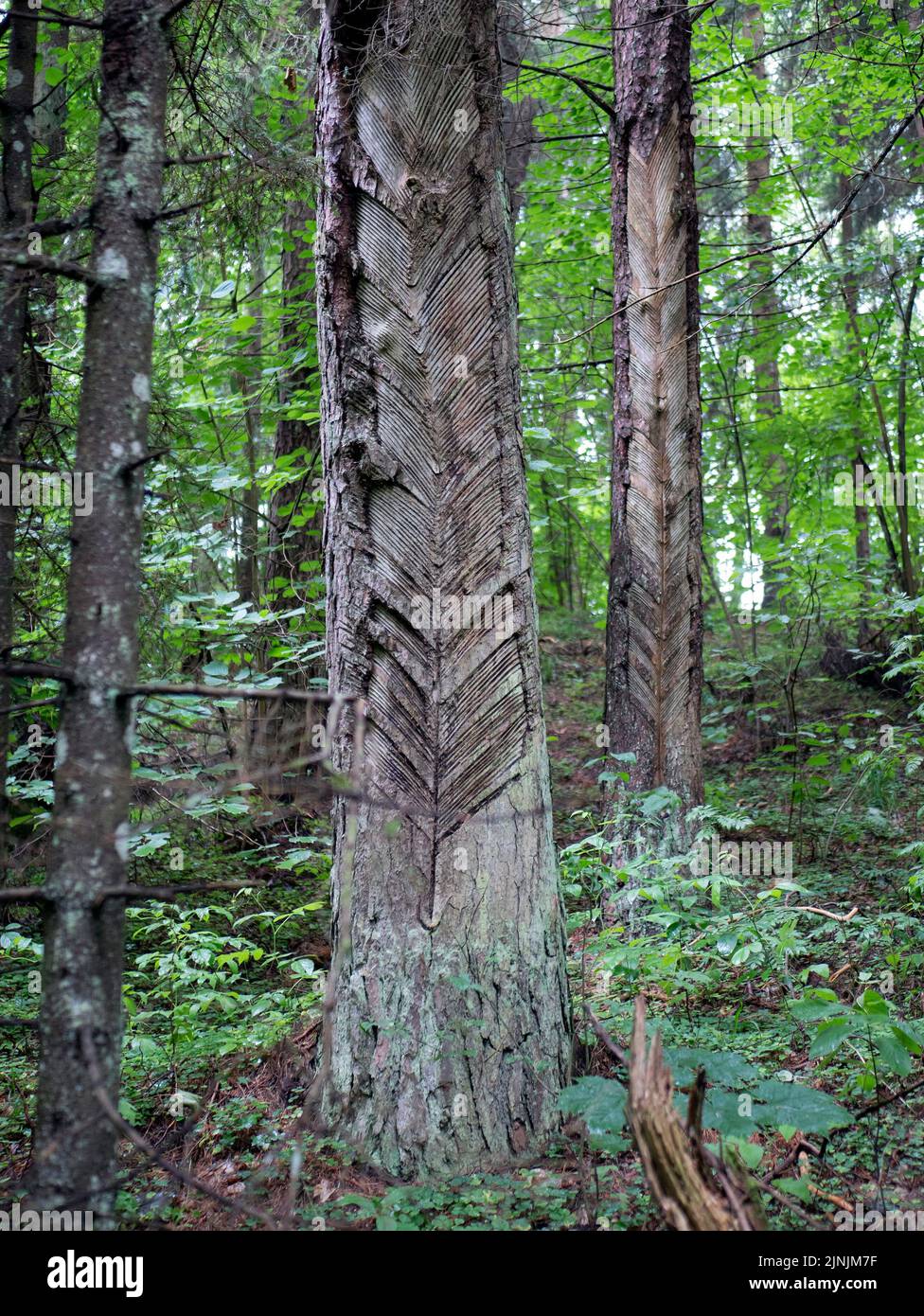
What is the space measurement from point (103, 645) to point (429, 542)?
5.12ft

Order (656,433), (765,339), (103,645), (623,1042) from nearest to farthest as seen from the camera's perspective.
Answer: (103,645) → (623,1042) → (656,433) → (765,339)

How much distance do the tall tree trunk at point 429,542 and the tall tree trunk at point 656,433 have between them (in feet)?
9.48

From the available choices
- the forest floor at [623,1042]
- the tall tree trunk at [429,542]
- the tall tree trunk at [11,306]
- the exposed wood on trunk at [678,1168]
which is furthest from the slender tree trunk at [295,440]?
the exposed wood on trunk at [678,1168]

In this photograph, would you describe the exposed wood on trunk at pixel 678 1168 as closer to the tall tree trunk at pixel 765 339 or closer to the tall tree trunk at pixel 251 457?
the tall tree trunk at pixel 251 457

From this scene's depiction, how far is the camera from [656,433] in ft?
21.5

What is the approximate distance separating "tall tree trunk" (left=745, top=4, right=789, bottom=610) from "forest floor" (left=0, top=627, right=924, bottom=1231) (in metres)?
5.02

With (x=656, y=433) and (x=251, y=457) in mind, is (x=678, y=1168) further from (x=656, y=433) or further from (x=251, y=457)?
(x=251, y=457)

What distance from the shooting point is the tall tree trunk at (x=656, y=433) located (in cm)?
640

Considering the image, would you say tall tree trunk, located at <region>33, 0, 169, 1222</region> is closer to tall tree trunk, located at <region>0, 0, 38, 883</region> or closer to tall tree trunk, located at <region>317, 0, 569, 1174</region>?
tall tree trunk, located at <region>317, 0, 569, 1174</region>

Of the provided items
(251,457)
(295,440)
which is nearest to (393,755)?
(295,440)

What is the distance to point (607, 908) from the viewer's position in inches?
225

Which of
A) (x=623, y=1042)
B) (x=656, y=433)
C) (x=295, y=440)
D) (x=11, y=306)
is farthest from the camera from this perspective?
(x=295, y=440)

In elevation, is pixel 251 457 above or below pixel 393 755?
above
